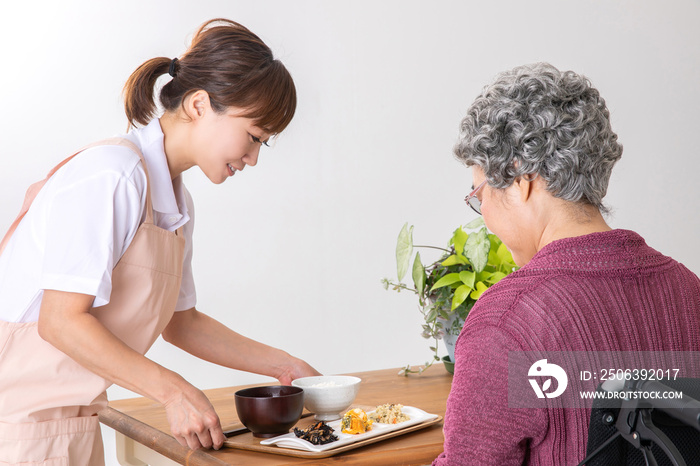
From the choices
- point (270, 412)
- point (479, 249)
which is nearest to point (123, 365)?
point (270, 412)

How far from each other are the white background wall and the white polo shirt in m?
1.30

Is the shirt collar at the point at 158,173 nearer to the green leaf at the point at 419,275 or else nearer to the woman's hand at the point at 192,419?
the woman's hand at the point at 192,419

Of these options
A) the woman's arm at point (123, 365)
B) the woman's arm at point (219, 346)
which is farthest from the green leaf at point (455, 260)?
the woman's arm at point (123, 365)

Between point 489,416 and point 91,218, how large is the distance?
0.79m

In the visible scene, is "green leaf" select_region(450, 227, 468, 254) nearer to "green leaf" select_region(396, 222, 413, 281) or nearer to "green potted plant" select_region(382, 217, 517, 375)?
"green potted plant" select_region(382, 217, 517, 375)

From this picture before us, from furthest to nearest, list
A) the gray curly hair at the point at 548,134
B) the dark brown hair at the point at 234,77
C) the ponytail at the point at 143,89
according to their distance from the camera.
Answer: the ponytail at the point at 143,89, the dark brown hair at the point at 234,77, the gray curly hair at the point at 548,134

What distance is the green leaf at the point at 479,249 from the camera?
5.85ft

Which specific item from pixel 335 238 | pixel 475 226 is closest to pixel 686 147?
pixel 335 238

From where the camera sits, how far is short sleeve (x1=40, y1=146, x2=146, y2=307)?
1.22m

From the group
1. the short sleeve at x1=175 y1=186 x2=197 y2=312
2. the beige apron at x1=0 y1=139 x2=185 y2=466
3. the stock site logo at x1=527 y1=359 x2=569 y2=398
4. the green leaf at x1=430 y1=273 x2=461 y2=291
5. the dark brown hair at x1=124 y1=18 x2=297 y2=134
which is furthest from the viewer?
the green leaf at x1=430 y1=273 x2=461 y2=291

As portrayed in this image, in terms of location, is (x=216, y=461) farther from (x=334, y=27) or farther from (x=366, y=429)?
(x=334, y=27)

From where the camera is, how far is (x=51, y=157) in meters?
2.59

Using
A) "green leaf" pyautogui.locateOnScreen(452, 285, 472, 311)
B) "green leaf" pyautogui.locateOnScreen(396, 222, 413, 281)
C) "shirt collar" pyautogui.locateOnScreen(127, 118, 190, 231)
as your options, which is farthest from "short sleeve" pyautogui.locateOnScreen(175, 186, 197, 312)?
"green leaf" pyautogui.locateOnScreen(452, 285, 472, 311)

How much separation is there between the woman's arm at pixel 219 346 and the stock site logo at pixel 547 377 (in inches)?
33.0
